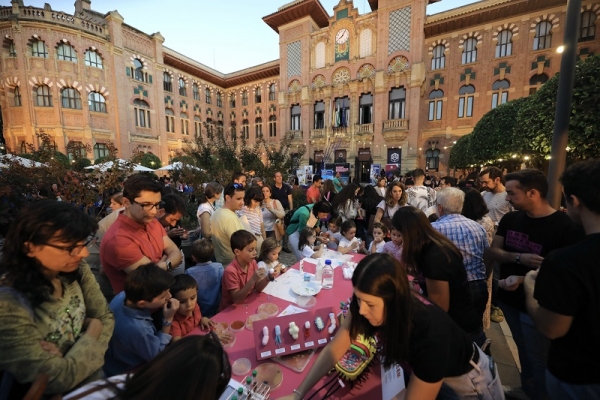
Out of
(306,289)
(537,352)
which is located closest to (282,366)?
(306,289)

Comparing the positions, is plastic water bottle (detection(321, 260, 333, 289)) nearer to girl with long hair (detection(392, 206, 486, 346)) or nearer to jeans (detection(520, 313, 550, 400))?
girl with long hair (detection(392, 206, 486, 346))

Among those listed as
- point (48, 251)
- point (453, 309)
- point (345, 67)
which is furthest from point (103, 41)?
point (453, 309)

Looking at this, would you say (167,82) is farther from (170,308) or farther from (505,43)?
(170,308)

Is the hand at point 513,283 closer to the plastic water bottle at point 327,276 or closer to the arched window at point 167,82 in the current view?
the plastic water bottle at point 327,276

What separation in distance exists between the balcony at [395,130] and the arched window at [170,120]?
66.7 ft

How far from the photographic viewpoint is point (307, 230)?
3.97m

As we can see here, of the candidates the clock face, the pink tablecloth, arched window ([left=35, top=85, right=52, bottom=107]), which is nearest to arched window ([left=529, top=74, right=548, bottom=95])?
the clock face

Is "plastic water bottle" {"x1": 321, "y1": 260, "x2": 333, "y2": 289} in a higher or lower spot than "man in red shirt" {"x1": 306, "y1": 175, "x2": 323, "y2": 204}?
lower

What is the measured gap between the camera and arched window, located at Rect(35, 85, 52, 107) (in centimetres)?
1841

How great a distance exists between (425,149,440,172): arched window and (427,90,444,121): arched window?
8.45 feet

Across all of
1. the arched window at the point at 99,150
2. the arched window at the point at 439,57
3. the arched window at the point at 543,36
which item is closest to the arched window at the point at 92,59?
the arched window at the point at 99,150

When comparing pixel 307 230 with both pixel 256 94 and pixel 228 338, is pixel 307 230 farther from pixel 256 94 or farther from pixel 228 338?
pixel 256 94

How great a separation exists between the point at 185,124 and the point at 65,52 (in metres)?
9.81

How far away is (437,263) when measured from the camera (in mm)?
1760
